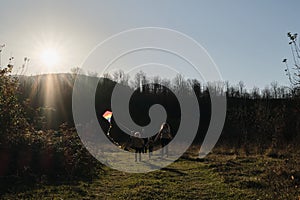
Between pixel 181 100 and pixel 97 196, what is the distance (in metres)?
54.8

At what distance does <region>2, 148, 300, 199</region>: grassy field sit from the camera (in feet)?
25.0

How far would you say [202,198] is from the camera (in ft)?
24.9

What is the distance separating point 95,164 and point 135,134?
14.1ft

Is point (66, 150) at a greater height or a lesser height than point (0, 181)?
greater

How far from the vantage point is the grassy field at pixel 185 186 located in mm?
7621

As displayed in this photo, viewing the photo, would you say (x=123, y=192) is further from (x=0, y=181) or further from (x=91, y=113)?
(x=91, y=113)

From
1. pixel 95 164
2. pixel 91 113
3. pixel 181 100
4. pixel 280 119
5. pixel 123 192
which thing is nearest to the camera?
pixel 123 192

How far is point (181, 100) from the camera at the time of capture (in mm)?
62156

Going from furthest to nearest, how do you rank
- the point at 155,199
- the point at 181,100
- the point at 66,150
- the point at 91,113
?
the point at 181,100, the point at 91,113, the point at 66,150, the point at 155,199

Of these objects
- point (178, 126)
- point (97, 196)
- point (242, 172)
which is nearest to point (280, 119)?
point (242, 172)

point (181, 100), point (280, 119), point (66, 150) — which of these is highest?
point (181, 100)

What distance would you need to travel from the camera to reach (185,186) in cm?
905

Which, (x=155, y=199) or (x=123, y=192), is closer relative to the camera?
(x=155, y=199)

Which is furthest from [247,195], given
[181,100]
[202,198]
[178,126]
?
[181,100]
